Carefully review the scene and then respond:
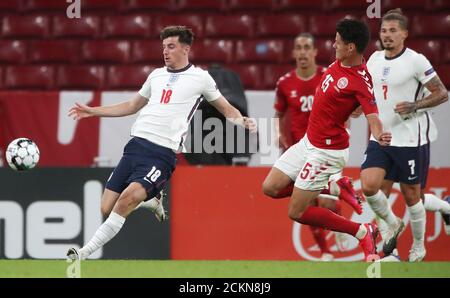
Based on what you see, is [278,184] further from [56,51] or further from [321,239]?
[56,51]

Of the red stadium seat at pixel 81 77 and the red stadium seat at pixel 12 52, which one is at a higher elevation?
the red stadium seat at pixel 12 52

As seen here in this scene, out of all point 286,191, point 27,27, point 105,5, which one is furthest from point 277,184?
point 27,27

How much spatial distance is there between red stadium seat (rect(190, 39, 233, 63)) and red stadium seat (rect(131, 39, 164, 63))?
40 centimetres

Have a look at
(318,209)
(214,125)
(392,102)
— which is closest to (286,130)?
(214,125)

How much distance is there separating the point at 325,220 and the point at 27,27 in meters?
5.83

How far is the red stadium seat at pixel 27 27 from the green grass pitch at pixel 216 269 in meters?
4.77

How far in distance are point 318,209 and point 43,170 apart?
3.03m

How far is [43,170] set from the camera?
9.48 meters

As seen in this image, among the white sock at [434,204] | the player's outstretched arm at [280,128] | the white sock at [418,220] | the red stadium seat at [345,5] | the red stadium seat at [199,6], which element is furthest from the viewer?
the red stadium seat at [199,6]

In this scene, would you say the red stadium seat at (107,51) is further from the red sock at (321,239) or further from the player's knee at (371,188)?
the player's knee at (371,188)

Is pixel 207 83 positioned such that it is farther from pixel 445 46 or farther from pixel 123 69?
pixel 445 46

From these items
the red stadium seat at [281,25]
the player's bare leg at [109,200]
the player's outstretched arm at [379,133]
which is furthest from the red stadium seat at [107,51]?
the player's outstretched arm at [379,133]

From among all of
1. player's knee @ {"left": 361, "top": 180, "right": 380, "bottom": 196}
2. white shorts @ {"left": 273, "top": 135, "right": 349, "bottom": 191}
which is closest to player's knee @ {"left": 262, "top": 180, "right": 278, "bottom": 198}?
white shorts @ {"left": 273, "top": 135, "right": 349, "bottom": 191}

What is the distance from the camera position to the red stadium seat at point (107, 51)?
11.9 m
